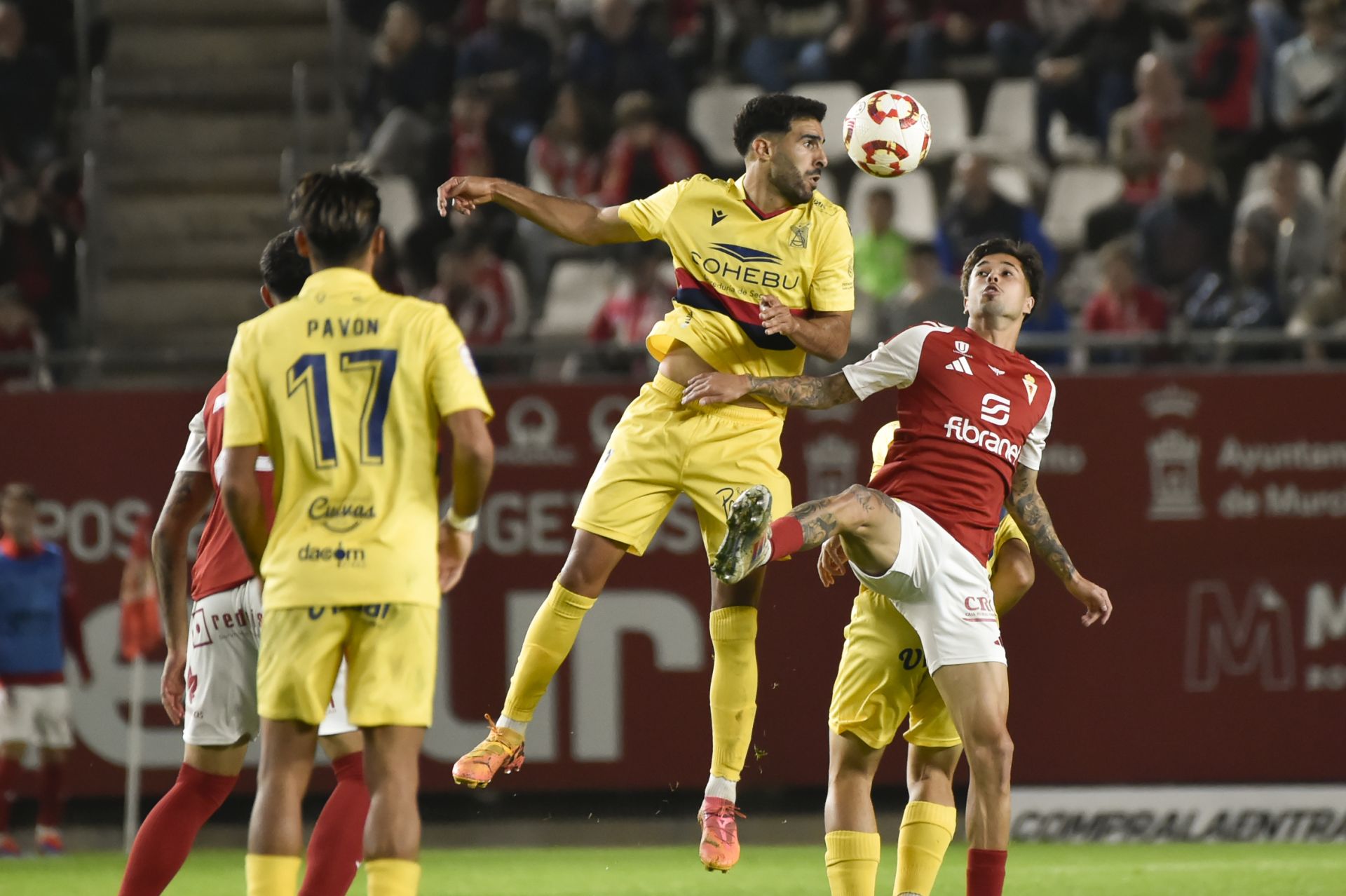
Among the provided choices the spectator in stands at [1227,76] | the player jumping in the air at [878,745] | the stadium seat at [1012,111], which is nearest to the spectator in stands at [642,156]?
the stadium seat at [1012,111]

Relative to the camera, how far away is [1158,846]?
12266mm

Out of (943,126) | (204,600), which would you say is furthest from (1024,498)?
(943,126)

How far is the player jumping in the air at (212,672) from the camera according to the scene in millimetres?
6480

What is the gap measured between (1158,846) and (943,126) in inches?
265

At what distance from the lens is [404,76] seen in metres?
16.6

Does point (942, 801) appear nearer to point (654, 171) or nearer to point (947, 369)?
point (947, 369)

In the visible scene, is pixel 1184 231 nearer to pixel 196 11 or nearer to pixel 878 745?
pixel 878 745

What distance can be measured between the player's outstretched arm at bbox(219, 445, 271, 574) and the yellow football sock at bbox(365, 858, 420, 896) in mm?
1007

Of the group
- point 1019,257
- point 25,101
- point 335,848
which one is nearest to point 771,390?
point 1019,257

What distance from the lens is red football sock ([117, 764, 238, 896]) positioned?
6449 millimetres

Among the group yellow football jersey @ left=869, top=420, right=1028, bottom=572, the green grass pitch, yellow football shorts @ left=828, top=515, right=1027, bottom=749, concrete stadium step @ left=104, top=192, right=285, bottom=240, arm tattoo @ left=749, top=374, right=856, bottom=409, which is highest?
concrete stadium step @ left=104, top=192, right=285, bottom=240

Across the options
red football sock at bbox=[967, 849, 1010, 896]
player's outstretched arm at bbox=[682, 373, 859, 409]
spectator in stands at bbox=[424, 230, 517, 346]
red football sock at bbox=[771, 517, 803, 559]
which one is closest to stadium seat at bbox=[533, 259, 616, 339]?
spectator in stands at bbox=[424, 230, 517, 346]

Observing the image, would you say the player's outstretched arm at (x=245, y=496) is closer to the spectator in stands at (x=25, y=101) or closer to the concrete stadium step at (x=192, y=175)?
the concrete stadium step at (x=192, y=175)

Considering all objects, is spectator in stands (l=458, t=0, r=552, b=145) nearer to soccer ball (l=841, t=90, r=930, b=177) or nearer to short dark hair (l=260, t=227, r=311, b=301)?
soccer ball (l=841, t=90, r=930, b=177)
